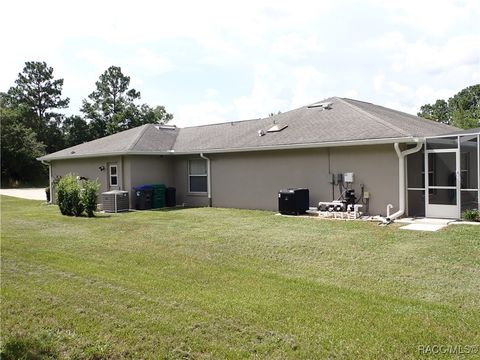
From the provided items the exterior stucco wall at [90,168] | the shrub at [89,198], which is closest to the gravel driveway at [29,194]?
the exterior stucco wall at [90,168]

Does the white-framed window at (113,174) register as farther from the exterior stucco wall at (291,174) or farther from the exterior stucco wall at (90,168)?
the exterior stucco wall at (291,174)

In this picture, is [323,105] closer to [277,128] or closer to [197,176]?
[277,128]

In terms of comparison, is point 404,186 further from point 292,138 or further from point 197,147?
point 197,147

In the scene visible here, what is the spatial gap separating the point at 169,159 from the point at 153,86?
3.93 m

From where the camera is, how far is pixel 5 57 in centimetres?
626

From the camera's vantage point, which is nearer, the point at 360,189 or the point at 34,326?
the point at 34,326

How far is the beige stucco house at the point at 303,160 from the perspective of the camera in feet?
Answer: 38.2

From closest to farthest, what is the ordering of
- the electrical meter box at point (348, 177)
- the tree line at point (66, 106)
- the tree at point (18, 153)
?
the electrical meter box at point (348, 177) → the tree at point (18, 153) → the tree line at point (66, 106)

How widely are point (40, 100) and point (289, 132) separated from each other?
44307 millimetres

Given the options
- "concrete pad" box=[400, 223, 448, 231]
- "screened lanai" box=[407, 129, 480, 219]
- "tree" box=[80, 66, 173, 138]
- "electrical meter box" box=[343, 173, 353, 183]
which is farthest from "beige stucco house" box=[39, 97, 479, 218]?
"tree" box=[80, 66, 173, 138]

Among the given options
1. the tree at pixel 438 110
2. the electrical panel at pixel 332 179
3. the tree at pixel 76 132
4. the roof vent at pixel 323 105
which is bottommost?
A: the electrical panel at pixel 332 179

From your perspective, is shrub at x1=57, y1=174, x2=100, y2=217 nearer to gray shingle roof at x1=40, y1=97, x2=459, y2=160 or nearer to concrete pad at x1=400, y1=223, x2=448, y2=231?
gray shingle roof at x1=40, y1=97, x2=459, y2=160

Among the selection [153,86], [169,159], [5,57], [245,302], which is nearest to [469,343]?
[245,302]

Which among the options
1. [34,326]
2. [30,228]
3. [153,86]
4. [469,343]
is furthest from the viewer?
[153,86]
